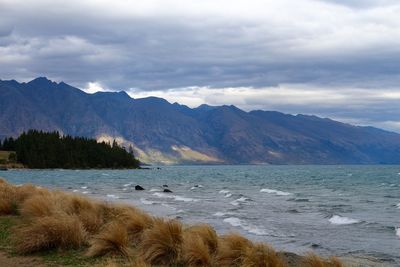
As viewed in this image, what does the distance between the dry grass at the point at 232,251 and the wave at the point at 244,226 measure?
40.0 feet

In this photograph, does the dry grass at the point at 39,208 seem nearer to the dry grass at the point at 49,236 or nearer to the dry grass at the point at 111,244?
the dry grass at the point at 49,236

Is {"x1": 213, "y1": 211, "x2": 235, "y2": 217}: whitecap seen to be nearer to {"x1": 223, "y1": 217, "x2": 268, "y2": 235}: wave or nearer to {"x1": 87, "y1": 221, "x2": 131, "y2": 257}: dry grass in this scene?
{"x1": 223, "y1": 217, "x2": 268, "y2": 235}: wave

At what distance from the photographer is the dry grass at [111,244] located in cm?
1391

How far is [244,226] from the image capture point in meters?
28.8

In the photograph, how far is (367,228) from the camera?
96.0 ft

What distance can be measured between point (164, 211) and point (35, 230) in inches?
893

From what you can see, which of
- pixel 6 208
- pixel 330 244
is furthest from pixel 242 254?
pixel 6 208

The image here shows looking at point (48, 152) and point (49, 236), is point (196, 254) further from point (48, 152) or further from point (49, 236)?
point (48, 152)

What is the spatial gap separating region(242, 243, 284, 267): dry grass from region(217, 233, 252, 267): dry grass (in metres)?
0.23

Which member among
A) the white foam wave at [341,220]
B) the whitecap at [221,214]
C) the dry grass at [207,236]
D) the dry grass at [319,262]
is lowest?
the whitecap at [221,214]

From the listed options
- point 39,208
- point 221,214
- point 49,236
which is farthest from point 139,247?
point 221,214

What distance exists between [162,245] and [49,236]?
333cm

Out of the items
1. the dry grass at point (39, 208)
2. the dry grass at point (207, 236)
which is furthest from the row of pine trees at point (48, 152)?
the dry grass at point (207, 236)

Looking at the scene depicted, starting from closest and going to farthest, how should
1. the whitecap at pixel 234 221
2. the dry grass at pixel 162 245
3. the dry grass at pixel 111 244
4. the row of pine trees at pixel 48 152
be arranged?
1. the dry grass at pixel 162 245
2. the dry grass at pixel 111 244
3. the whitecap at pixel 234 221
4. the row of pine trees at pixel 48 152
